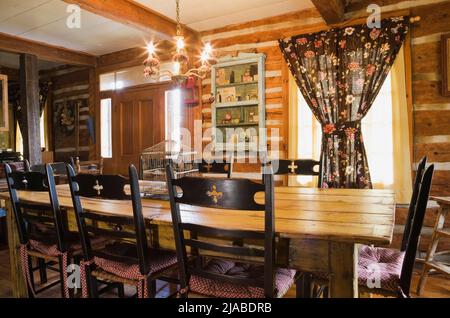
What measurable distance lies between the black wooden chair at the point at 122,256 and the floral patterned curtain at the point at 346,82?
229 centimetres

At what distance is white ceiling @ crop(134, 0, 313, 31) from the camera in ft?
11.5

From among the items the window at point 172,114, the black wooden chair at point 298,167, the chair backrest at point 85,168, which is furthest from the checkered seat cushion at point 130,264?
the window at point 172,114

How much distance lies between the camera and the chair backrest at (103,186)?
1.51m

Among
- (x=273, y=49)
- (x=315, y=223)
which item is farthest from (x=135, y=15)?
(x=315, y=223)

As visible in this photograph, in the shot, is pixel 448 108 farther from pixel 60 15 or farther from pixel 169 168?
pixel 60 15

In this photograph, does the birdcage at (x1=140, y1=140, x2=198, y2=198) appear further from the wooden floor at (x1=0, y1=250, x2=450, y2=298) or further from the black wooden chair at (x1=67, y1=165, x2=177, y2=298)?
the wooden floor at (x1=0, y1=250, x2=450, y2=298)

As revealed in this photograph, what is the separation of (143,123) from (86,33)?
147cm

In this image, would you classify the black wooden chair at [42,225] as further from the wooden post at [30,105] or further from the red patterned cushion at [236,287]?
the wooden post at [30,105]

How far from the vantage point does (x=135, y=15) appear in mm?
3441

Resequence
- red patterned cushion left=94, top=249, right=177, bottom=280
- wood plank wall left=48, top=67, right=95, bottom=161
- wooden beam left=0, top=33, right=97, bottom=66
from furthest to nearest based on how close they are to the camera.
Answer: wood plank wall left=48, top=67, right=95, bottom=161, wooden beam left=0, top=33, right=97, bottom=66, red patterned cushion left=94, top=249, right=177, bottom=280

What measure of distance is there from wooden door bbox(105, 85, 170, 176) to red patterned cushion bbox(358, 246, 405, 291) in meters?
3.67

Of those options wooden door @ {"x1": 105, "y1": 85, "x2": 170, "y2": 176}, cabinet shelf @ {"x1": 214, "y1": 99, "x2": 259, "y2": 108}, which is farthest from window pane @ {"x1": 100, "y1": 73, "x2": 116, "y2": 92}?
cabinet shelf @ {"x1": 214, "y1": 99, "x2": 259, "y2": 108}

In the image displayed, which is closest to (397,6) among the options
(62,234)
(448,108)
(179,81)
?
(448,108)

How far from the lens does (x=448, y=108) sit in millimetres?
3094
